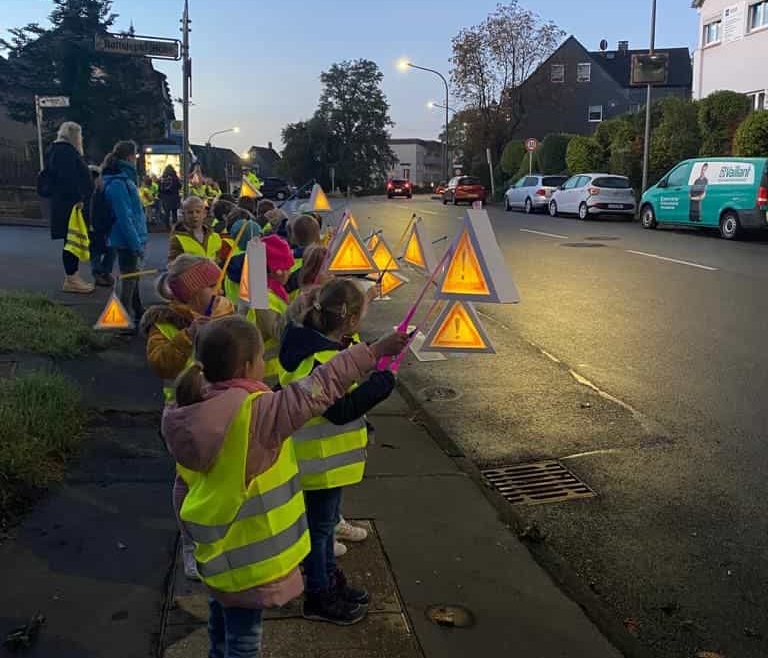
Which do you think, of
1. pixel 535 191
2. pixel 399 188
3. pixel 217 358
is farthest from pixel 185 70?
pixel 399 188

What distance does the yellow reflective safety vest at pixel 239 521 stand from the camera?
7.45ft

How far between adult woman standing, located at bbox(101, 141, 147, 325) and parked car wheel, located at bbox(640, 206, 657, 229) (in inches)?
653

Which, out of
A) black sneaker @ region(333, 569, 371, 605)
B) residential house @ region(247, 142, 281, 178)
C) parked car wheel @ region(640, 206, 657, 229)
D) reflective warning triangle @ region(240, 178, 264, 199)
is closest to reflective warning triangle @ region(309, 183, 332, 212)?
reflective warning triangle @ region(240, 178, 264, 199)

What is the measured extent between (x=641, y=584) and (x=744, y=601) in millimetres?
410

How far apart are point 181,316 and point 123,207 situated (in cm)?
457

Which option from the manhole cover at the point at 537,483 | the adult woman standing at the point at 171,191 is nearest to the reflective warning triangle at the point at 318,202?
the manhole cover at the point at 537,483

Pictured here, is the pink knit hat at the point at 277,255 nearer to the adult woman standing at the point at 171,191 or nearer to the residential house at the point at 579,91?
the adult woman standing at the point at 171,191

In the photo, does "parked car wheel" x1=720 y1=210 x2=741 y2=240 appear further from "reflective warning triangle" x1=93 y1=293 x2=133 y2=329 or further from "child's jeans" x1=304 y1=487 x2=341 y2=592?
"child's jeans" x1=304 y1=487 x2=341 y2=592

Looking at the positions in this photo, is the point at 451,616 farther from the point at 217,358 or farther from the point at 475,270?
the point at 217,358

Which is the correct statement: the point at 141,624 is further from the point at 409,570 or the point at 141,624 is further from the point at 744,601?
the point at 744,601

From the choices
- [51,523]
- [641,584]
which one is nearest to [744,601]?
[641,584]

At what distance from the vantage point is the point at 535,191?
3000 cm

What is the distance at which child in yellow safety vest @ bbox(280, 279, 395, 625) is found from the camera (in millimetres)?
2803

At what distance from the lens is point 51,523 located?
151 inches
